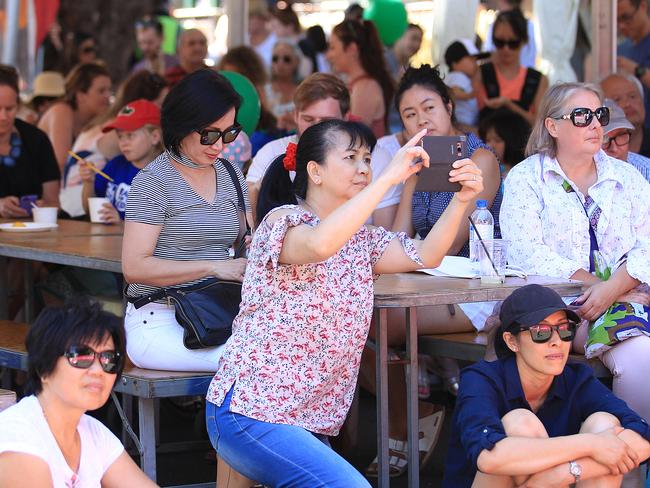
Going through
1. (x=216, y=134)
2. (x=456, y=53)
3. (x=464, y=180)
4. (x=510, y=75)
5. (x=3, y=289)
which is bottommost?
(x=3, y=289)

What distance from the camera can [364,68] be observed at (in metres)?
7.53

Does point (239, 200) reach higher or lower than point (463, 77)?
lower

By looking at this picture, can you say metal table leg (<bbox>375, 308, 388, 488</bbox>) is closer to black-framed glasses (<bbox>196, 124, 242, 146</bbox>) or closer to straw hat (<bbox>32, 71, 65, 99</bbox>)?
black-framed glasses (<bbox>196, 124, 242, 146</bbox>)

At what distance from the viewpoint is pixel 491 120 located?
22.0 ft

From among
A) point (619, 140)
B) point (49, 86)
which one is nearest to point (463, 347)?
point (619, 140)

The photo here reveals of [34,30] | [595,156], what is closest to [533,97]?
[595,156]

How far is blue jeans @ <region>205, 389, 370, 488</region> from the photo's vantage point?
3246 millimetres

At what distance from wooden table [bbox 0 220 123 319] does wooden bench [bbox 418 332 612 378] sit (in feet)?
4.08

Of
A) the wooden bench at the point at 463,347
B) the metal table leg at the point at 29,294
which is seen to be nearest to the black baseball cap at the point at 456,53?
the metal table leg at the point at 29,294

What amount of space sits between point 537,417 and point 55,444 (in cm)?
151

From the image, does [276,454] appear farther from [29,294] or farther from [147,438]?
[29,294]

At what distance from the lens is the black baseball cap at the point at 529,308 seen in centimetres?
357

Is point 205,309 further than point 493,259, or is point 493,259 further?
point 493,259

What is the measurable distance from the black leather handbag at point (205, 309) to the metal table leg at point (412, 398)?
0.64m
